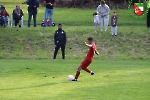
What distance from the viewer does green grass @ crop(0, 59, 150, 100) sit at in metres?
18.7

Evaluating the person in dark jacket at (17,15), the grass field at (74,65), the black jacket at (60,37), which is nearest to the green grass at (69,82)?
the grass field at (74,65)

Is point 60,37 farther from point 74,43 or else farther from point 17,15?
point 17,15

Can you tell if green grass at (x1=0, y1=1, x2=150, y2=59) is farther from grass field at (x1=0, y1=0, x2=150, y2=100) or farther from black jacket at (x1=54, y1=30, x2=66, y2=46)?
black jacket at (x1=54, y1=30, x2=66, y2=46)

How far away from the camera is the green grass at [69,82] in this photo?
61.4ft

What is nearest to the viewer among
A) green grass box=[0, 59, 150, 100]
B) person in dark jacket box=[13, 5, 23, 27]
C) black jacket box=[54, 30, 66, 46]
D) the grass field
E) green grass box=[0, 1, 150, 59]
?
green grass box=[0, 59, 150, 100]

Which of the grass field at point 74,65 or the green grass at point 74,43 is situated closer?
the grass field at point 74,65

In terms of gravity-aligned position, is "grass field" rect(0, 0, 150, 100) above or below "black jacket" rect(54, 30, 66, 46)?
below

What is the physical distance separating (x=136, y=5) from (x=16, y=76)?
30595mm

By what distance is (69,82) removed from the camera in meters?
22.4

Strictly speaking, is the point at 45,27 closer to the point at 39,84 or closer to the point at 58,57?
the point at 58,57

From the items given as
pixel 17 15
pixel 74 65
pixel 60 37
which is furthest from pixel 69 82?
pixel 17 15

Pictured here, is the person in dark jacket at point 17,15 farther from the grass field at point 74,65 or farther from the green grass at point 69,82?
the green grass at point 69,82

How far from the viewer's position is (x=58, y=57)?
34.4 m

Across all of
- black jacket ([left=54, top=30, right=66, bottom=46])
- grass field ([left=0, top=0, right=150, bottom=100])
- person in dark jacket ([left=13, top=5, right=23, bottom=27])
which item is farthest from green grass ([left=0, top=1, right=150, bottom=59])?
black jacket ([left=54, top=30, right=66, bottom=46])
